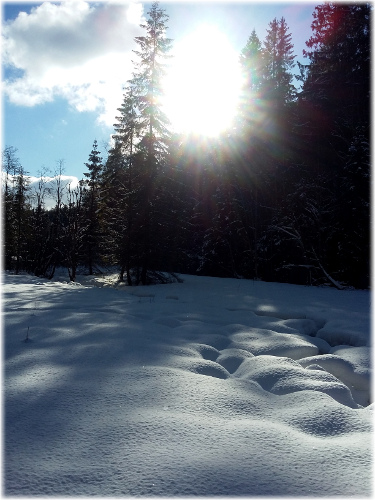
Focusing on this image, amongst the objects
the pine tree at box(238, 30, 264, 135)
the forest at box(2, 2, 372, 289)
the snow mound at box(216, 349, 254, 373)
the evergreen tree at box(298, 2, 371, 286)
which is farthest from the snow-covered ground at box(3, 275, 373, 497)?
the pine tree at box(238, 30, 264, 135)

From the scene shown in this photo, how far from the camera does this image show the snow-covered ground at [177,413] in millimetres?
1725

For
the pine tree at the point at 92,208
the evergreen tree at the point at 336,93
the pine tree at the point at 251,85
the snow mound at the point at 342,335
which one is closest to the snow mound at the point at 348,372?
the snow mound at the point at 342,335

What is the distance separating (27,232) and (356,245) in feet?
75.7

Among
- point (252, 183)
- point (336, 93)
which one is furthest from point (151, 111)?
point (336, 93)

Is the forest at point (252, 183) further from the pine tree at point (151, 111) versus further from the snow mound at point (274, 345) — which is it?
the snow mound at point (274, 345)

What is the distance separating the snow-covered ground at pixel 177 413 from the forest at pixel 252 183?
974cm

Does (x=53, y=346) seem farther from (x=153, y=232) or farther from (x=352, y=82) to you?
(x=352, y=82)

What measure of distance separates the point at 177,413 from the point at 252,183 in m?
18.3

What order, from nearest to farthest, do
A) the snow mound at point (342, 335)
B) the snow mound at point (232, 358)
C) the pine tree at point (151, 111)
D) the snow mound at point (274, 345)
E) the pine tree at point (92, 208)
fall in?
the snow mound at point (232, 358) < the snow mound at point (274, 345) < the snow mound at point (342, 335) < the pine tree at point (151, 111) < the pine tree at point (92, 208)

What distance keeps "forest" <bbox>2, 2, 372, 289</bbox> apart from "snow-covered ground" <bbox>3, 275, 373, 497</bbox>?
9.74 metres

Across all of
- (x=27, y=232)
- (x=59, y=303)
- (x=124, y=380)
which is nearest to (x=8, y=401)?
(x=124, y=380)

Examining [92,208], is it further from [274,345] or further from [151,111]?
[274,345]

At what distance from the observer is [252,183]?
19.6m

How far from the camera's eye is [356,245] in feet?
51.9
